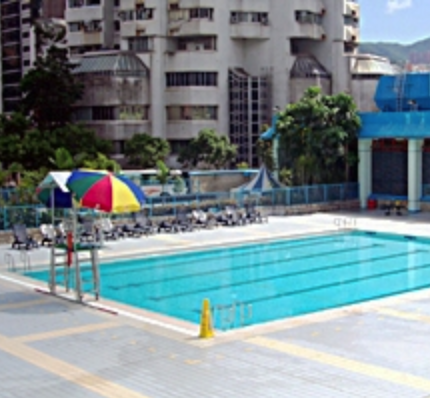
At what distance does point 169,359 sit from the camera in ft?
39.7

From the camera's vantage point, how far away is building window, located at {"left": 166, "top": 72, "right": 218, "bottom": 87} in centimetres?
5544

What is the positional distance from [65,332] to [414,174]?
23.7 metres

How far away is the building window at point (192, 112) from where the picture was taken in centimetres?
5566

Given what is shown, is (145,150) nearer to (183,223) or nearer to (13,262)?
(183,223)

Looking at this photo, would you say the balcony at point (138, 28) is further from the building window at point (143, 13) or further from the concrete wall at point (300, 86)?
the concrete wall at point (300, 86)

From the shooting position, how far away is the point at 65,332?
549 inches

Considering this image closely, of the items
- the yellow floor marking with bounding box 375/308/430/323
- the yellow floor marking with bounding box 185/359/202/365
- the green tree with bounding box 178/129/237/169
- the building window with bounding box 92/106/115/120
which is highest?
the building window with bounding box 92/106/115/120

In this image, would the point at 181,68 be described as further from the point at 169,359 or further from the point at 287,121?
the point at 169,359

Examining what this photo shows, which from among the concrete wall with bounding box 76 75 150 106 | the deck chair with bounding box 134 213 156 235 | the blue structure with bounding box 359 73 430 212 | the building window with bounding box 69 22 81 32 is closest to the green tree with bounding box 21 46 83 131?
the concrete wall with bounding box 76 75 150 106

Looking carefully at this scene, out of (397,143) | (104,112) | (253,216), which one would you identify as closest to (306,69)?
(104,112)

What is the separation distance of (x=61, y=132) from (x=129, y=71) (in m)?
10.2

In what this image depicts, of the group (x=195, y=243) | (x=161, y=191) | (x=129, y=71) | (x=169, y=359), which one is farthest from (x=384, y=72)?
(x=169, y=359)

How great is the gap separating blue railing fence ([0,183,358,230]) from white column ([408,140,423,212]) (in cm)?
318

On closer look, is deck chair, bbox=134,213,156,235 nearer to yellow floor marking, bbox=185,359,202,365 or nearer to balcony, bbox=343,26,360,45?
yellow floor marking, bbox=185,359,202,365
